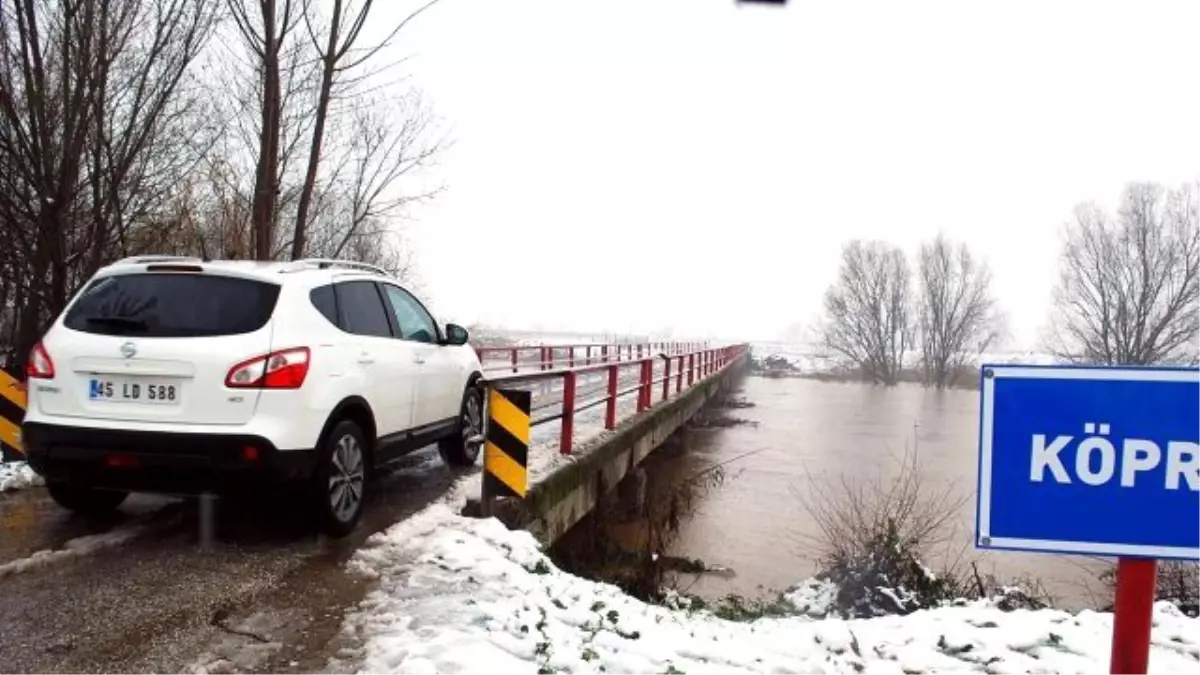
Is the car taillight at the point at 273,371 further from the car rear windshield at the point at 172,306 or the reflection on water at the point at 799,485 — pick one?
the reflection on water at the point at 799,485

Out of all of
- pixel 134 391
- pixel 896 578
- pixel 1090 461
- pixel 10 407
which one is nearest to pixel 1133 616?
pixel 1090 461

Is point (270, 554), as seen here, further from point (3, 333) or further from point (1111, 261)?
point (1111, 261)

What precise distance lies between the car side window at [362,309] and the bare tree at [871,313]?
70.1 meters

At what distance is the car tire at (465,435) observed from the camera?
7.31 m

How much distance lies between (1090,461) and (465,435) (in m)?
6.00

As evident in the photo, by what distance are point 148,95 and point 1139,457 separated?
10656 millimetres

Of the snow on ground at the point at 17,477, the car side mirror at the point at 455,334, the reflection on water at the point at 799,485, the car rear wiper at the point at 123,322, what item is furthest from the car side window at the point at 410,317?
the reflection on water at the point at 799,485

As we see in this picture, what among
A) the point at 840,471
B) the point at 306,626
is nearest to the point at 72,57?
the point at 306,626

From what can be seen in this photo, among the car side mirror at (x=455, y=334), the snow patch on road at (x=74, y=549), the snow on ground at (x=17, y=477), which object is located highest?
the car side mirror at (x=455, y=334)

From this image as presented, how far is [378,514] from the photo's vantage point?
5730mm

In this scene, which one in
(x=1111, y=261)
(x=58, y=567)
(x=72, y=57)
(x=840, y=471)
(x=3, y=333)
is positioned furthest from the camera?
(x=1111, y=261)

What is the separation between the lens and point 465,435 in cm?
741

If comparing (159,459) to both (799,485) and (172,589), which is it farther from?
(799,485)

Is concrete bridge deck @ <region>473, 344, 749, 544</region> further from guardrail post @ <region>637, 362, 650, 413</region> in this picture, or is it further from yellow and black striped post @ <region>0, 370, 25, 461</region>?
yellow and black striped post @ <region>0, 370, 25, 461</region>
